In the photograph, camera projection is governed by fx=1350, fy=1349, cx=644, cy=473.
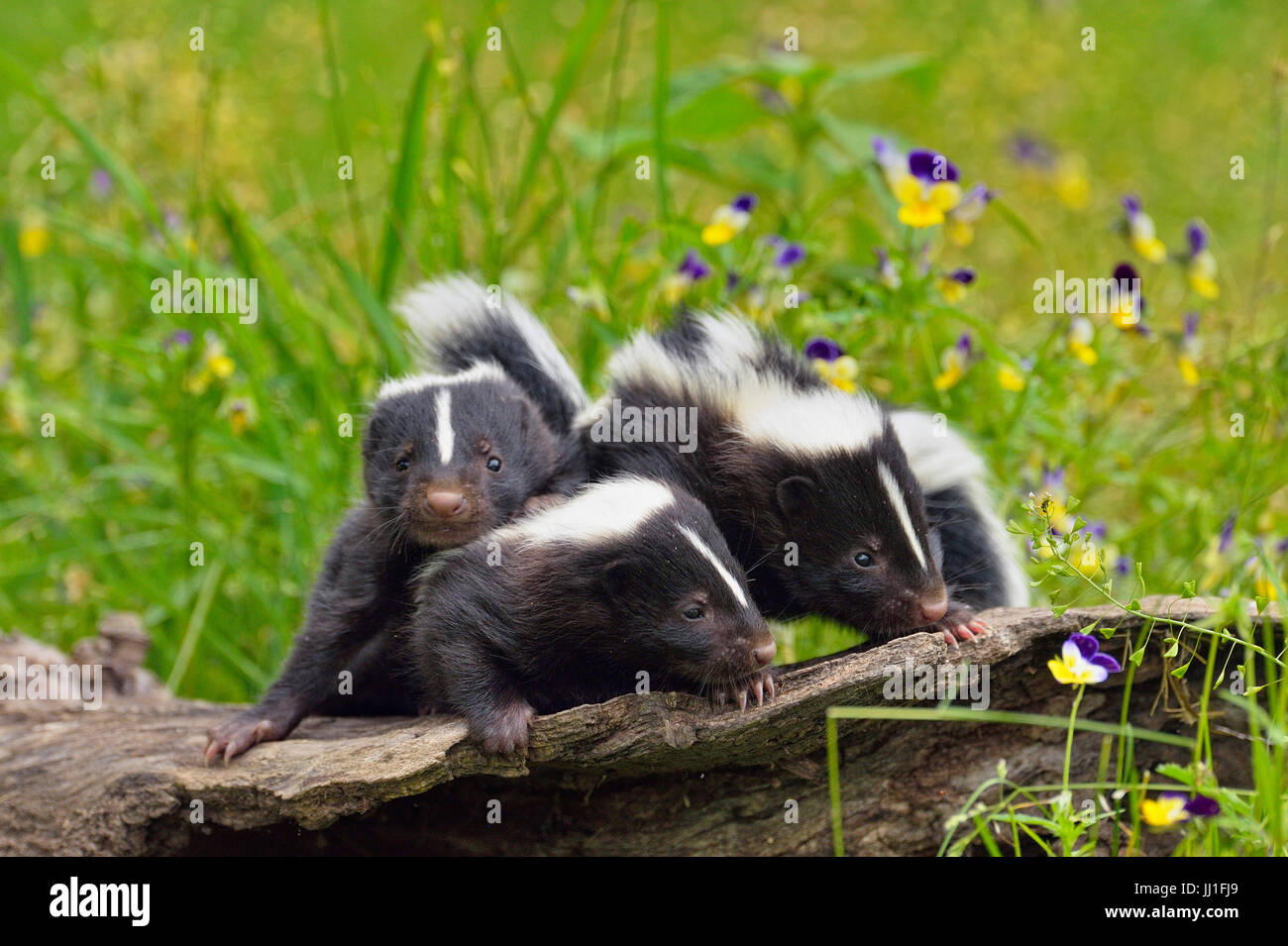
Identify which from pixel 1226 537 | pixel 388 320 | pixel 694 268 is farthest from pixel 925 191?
pixel 388 320

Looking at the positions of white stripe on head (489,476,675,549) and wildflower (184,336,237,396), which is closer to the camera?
white stripe on head (489,476,675,549)

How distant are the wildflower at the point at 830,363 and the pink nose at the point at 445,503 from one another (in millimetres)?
1659

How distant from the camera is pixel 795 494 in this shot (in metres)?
4.39

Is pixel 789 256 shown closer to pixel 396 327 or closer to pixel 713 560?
pixel 396 327

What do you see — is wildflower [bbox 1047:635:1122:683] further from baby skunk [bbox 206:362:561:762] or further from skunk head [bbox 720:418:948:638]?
baby skunk [bbox 206:362:561:762]

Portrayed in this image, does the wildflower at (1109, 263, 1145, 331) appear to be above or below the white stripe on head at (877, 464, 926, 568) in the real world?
above

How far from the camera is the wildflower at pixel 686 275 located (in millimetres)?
5883

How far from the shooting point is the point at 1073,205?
8758 millimetres

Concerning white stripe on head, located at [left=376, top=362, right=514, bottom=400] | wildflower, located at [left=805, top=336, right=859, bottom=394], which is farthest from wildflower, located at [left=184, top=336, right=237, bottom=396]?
wildflower, located at [left=805, top=336, right=859, bottom=394]

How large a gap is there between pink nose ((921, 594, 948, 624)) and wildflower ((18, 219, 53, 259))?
5.14m

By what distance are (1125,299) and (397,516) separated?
292 centimetres

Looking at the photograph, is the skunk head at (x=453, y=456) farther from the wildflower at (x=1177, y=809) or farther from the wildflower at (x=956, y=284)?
the wildflower at (x=1177, y=809)

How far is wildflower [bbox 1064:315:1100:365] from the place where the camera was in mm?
5410

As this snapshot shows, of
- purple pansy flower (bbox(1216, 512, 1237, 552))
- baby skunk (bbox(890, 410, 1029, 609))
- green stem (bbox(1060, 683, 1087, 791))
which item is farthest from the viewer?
purple pansy flower (bbox(1216, 512, 1237, 552))
